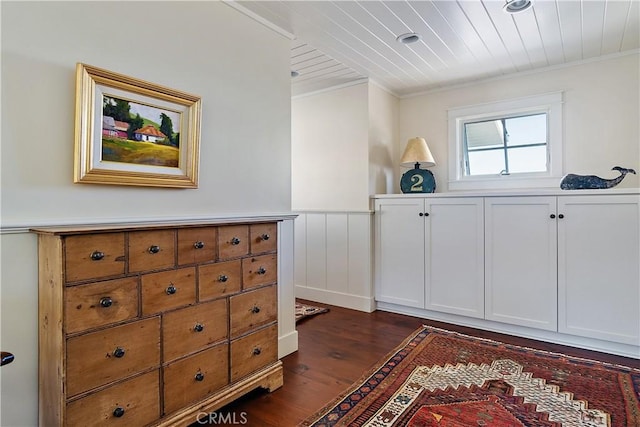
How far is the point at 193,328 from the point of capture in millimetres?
1592

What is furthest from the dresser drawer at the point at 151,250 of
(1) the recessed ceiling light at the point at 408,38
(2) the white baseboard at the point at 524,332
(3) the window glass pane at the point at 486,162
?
(3) the window glass pane at the point at 486,162

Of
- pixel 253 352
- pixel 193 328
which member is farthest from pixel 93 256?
pixel 253 352

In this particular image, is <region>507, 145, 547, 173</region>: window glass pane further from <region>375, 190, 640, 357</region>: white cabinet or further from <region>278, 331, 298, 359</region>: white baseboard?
<region>278, 331, 298, 359</region>: white baseboard

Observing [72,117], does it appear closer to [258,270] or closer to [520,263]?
[258,270]

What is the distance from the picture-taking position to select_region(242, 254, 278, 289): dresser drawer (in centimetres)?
183

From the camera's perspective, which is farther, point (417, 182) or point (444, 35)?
point (417, 182)

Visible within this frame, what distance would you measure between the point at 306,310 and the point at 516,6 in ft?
9.29

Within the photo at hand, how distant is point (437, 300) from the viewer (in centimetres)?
317

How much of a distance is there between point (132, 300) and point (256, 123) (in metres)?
1.30

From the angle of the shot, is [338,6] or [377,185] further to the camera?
[377,185]

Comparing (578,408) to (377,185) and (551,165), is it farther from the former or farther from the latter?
(377,185)

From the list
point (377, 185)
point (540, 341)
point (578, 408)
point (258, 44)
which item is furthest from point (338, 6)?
point (540, 341)

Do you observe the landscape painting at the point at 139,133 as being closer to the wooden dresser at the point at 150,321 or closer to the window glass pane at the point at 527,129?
the wooden dresser at the point at 150,321

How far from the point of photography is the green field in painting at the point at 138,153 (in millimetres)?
1528
